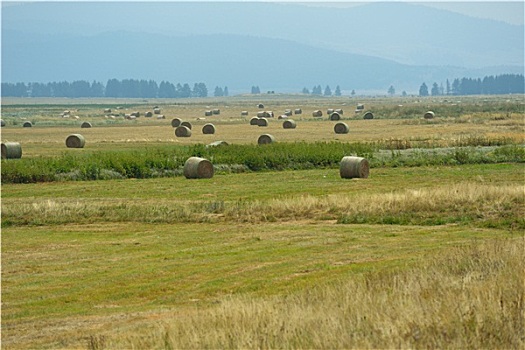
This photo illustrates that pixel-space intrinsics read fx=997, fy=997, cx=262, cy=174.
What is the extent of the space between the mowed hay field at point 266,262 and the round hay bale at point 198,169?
67 cm

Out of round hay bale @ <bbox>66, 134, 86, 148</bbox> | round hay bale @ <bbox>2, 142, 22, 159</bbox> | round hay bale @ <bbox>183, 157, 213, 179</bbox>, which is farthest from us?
round hay bale @ <bbox>66, 134, 86, 148</bbox>

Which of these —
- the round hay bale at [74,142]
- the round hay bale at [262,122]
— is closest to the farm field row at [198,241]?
the round hay bale at [74,142]

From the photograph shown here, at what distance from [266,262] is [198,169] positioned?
2065 cm

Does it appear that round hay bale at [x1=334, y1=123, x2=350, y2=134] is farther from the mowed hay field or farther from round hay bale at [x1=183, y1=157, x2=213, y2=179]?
round hay bale at [x1=183, y1=157, x2=213, y2=179]

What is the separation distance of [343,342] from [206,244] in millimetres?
12829

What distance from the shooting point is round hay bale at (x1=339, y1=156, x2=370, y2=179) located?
40531 mm

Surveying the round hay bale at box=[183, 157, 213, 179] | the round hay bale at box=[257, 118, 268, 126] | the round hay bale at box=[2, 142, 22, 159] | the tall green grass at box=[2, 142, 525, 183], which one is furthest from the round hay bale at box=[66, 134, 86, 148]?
the round hay bale at box=[257, 118, 268, 126]

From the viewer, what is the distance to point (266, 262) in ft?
71.5

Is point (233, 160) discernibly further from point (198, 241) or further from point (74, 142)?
point (198, 241)

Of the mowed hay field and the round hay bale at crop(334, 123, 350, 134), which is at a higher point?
the round hay bale at crop(334, 123, 350, 134)

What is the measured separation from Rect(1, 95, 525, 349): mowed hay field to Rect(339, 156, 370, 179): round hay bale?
919 mm

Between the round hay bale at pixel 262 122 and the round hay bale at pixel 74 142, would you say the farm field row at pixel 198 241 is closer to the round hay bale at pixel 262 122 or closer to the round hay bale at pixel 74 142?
the round hay bale at pixel 74 142

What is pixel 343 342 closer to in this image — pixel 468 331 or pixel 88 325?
pixel 468 331

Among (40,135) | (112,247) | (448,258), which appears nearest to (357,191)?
(112,247)
